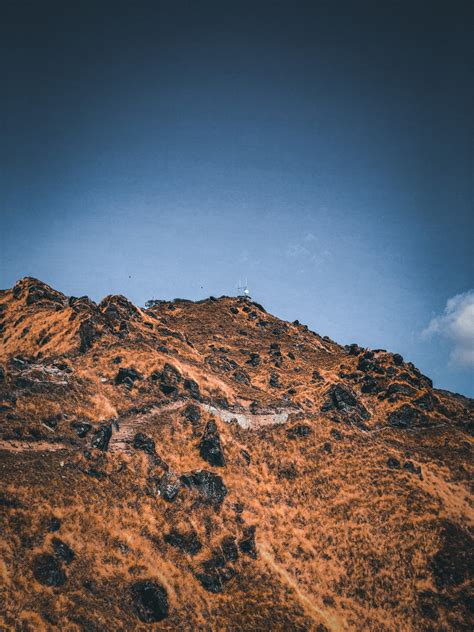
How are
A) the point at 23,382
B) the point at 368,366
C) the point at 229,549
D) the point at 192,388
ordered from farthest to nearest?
1. the point at 368,366
2. the point at 192,388
3. the point at 23,382
4. the point at 229,549

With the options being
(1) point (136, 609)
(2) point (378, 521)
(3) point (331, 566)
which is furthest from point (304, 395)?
(1) point (136, 609)

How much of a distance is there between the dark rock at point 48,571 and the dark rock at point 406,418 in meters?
77.6

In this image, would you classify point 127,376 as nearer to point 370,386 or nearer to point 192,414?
point 192,414

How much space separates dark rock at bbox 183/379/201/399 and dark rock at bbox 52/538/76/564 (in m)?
42.7

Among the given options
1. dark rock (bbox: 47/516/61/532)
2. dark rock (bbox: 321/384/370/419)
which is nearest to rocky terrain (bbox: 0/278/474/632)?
dark rock (bbox: 47/516/61/532)

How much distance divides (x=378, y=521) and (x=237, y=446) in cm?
2818

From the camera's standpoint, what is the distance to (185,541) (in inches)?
2077

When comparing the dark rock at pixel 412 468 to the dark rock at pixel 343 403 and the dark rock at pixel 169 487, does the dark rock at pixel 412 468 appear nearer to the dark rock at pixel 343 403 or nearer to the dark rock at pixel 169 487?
the dark rock at pixel 343 403

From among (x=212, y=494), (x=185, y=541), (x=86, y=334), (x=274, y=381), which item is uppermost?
(x=274, y=381)

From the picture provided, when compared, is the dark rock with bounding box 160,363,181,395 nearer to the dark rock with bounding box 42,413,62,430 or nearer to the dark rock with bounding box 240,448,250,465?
the dark rock with bounding box 240,448,250,465

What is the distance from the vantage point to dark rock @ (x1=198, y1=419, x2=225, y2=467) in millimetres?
67750

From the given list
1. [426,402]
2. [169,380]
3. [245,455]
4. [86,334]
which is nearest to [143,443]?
[169,380]

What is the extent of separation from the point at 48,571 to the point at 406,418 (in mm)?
81654

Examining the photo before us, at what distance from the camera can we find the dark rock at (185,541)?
2044 inches
